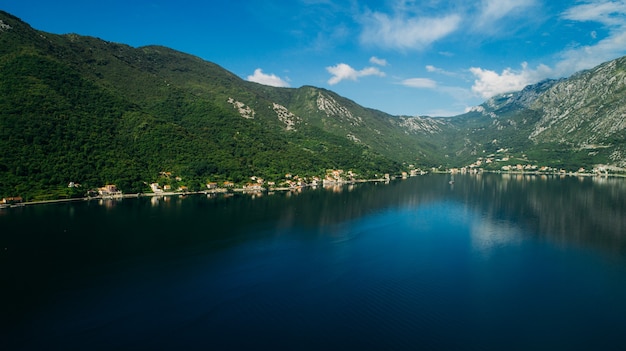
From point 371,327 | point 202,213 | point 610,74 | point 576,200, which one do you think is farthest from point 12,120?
point 610,74

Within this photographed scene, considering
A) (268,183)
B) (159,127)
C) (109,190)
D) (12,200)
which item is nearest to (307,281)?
(12,200)

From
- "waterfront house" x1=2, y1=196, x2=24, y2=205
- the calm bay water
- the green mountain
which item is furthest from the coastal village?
the calm bay water

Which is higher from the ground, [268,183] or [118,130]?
[118,130]

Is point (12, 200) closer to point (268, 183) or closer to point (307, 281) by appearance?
point (268, 183)

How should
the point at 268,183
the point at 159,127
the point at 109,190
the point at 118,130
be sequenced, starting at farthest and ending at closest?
the point at 159,127 → the point at 268,183 → the point at 118,130 → the point at 109,190

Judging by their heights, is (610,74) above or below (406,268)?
above

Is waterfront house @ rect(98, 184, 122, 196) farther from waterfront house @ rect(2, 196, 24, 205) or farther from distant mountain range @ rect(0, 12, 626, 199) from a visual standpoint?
waterfront house @ rect(2, 196, 24, 205)

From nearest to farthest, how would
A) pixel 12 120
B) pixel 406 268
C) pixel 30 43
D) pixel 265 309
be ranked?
pixel 265 309 → pixel 406 268 → pixel 12 120 → pixel 30 43

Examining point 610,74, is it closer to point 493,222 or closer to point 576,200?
point 576,200
